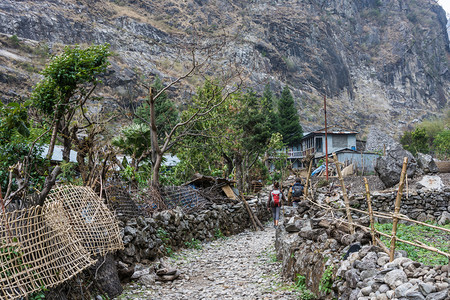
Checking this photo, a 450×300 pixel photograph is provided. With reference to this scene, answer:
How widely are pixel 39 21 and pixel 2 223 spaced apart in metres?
71.7

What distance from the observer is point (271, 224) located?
651 inches

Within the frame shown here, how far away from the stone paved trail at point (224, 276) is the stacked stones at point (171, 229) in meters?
0.42

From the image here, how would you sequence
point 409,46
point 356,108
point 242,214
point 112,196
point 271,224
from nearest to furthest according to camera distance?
point 112,196
point 242,214
point 271,224
point 356,108
point 409,46

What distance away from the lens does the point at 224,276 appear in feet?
26.3

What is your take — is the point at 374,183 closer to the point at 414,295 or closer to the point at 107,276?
the point at 107,276

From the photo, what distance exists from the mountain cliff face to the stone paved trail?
137ft

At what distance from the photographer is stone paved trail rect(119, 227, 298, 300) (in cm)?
665

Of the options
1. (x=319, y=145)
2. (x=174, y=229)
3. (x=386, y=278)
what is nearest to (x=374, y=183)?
(x=174, y=229)

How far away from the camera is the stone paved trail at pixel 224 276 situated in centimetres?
665

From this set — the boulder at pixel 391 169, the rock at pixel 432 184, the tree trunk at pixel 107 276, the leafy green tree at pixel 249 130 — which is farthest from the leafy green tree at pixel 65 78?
the leafy green tree at pixel 249 130

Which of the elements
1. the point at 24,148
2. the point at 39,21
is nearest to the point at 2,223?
the point at 24,148

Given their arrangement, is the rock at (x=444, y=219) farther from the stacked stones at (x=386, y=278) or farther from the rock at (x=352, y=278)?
the rock at (x=352, y=278)

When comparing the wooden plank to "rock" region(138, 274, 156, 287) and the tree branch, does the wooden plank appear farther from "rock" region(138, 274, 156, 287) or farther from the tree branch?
the tree branch

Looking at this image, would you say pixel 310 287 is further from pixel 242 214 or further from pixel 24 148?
pixel 242 214
